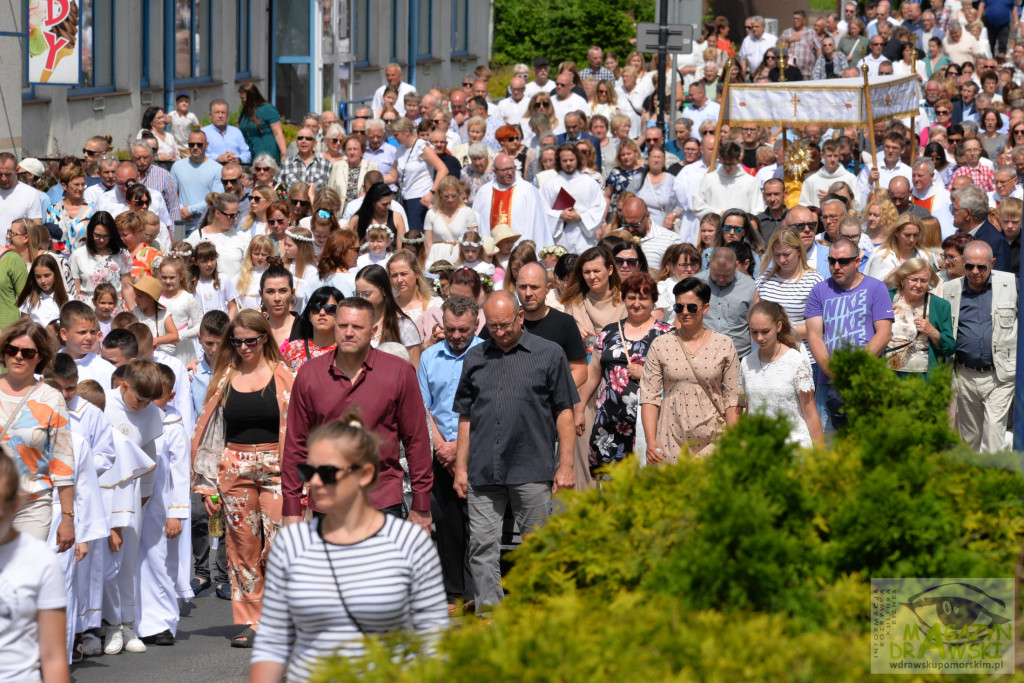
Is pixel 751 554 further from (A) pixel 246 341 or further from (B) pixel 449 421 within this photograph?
(B) pixel 449 421

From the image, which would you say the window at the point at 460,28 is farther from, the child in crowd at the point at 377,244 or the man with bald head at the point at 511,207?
the child in crowd at the point at 377,244

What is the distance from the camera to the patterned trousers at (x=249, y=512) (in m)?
7.92

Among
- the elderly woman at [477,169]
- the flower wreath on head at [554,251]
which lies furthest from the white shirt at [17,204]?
the flower wreath on head at [554,251]

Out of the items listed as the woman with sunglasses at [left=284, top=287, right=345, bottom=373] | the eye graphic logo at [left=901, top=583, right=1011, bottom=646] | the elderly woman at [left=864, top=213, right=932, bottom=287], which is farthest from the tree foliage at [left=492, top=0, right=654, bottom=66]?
the eye graphic logo at [left=901, top=583, right=1011, bottom=646]

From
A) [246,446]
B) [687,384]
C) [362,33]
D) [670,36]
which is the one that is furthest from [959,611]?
[362,33]

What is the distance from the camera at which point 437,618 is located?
469cm

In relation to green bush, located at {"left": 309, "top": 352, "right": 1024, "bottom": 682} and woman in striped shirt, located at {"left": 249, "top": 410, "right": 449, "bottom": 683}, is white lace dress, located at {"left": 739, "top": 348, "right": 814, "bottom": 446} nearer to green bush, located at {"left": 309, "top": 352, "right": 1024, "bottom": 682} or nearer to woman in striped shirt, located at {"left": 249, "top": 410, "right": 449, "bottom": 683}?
green bush, located at {"left": 309, "top": 352, "right": 1024, "bottom": 682}

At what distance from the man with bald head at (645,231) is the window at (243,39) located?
1561 cm

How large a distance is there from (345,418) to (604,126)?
14.4 metres

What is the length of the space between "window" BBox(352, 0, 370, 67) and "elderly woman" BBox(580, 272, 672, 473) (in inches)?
901

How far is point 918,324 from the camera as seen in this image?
10.1 metres

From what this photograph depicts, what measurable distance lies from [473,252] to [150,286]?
283 cm

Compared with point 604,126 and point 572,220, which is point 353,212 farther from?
point 604,126

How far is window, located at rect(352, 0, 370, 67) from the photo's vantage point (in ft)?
103
